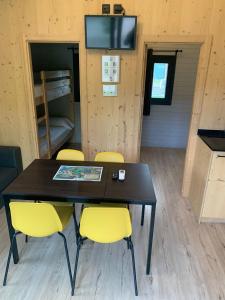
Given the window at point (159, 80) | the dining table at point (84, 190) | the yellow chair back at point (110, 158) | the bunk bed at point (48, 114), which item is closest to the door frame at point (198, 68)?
the yellow chair back at point (110, 158)

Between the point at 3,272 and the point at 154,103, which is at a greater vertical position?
the point at 154,103

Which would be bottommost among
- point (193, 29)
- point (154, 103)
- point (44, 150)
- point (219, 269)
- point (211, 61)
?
point (219, 269)

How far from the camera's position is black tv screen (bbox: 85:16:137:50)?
2549 millimetres

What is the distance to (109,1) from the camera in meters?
2.57

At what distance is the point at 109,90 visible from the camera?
9.53ft

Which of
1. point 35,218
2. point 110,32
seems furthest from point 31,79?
point 35,218

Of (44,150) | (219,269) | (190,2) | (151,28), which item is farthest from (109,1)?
(219,269)

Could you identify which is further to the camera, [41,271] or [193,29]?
[193,29]

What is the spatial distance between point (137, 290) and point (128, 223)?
648 millimetres

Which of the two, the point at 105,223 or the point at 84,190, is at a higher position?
the point at 84,190

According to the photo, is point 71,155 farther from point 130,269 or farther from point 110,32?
point 110,32

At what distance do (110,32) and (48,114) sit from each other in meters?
2.38

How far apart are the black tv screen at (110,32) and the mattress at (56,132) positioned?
1.95 meters

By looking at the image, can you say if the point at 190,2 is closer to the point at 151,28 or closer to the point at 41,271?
the point at 151,28
